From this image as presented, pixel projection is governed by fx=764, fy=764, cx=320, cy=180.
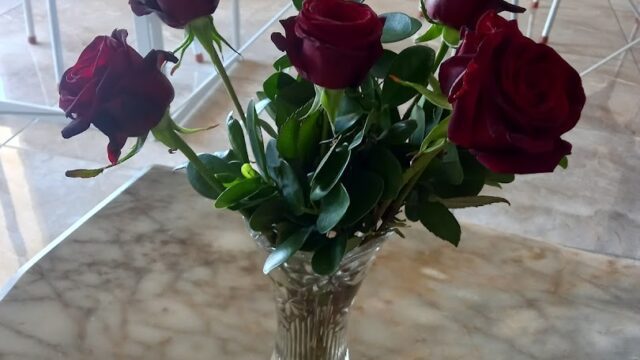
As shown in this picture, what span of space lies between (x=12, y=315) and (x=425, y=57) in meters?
0.51

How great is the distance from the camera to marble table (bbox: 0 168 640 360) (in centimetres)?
77

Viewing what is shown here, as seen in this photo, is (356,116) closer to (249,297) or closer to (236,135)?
(236,135)

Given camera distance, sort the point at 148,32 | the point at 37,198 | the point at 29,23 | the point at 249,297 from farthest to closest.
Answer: the point at 29,23, the point at 148,32, the point at 37,198, the point at 249,297

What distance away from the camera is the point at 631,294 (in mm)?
867

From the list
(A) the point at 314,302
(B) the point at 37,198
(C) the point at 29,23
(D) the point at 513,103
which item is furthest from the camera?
(C) the point at 29,23

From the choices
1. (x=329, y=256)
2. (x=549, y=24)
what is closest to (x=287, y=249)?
(x=329, y=256)

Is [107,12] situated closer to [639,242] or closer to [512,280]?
[639,242]

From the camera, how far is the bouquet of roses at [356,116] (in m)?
0.39

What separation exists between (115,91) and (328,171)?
143 mm

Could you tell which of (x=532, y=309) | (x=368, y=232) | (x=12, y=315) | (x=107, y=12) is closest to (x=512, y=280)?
(x=532, y=309)

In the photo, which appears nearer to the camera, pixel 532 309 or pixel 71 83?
pixel 71 83

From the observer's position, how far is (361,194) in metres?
0.50

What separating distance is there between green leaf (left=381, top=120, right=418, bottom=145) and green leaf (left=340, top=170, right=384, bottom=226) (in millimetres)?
33

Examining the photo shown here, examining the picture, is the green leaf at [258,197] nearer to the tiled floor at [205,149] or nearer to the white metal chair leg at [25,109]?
the tiled floor at [205,149]
